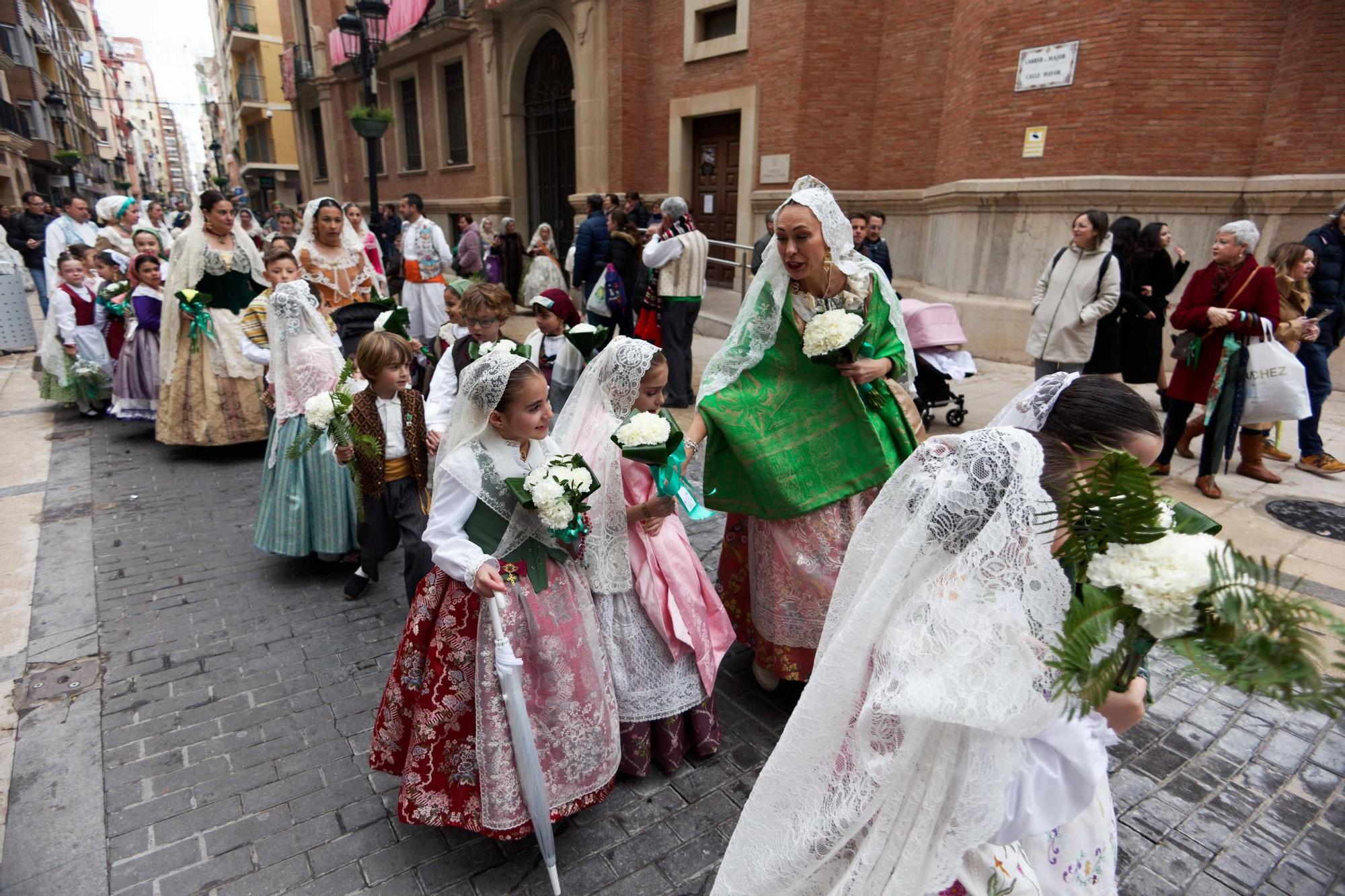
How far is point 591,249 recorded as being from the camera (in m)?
8.71

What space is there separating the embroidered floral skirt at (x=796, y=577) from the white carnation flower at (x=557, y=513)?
1133 mm

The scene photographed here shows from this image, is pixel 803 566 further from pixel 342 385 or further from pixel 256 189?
pixel 256 189

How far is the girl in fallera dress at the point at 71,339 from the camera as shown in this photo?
7371 mm

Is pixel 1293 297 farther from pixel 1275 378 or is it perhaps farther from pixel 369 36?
pixel 369 36

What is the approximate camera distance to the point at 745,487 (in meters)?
3.16

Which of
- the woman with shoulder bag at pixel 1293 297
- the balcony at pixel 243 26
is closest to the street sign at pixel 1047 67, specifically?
the woman with shoulder bag at pixel 1293 297

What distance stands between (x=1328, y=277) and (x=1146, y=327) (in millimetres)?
1218

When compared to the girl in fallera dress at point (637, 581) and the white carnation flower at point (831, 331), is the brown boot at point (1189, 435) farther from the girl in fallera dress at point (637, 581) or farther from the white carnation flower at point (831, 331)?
the girl in fallera dress at point (637, 581)

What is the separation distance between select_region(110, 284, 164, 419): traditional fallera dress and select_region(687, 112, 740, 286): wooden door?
8.54 m

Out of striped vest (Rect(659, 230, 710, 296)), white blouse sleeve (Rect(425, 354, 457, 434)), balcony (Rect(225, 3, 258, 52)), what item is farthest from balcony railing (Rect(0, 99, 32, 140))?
white blouse sleeve (Rect(425, 354, 457, 434))

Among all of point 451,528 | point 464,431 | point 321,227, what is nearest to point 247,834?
point 451,528

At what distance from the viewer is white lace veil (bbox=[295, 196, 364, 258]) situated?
6.00m

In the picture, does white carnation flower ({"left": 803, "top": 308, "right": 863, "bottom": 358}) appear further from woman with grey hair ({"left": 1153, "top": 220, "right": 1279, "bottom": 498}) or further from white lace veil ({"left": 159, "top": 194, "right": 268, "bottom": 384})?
white lace veil ({"left": 159, "top": 194, "right": 268, "bottom": 384})

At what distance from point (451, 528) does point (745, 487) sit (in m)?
1.27
